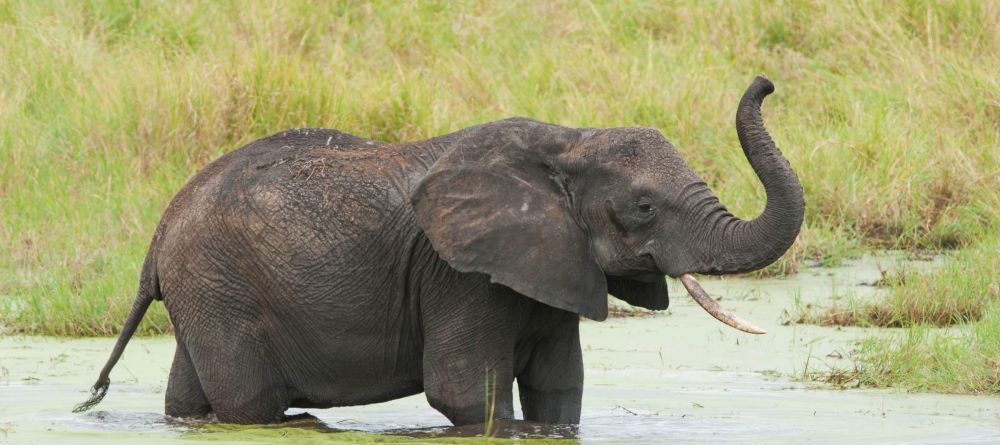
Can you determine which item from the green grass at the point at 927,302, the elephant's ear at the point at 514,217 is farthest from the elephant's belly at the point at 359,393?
the green grass at the point at 927,302

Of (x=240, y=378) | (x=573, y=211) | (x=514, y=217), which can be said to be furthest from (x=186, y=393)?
(x=573, y=211)

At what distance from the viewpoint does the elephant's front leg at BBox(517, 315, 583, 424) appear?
6.14 meters

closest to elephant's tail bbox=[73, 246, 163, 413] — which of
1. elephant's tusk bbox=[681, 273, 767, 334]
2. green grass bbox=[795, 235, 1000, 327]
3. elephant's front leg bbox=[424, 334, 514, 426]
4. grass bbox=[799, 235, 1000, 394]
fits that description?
elephant's front leg bbox=[424, 334, 514, 426]

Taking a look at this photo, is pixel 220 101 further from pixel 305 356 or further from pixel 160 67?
pixel 305 356

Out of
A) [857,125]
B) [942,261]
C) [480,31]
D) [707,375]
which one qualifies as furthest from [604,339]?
[480,31]

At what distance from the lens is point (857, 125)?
10789mm

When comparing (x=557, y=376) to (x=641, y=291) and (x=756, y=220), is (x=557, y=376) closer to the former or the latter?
(x=641, y=291)

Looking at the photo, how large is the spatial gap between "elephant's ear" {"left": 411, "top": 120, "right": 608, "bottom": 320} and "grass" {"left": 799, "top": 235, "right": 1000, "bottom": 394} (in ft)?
6.42

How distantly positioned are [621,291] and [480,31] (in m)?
7.93

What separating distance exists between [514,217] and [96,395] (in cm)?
197

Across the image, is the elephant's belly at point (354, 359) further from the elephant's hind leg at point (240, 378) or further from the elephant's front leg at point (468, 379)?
the elephant's front leg at point (468, 379)

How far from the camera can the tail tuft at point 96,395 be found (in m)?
6.66

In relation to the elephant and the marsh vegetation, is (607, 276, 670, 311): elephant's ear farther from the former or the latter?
the marsh vegetation

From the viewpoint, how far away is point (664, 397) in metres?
7.27
